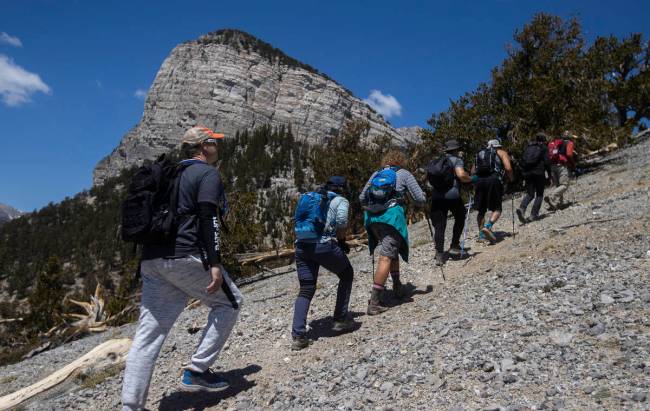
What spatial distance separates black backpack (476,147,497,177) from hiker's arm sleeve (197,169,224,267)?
22.6ft

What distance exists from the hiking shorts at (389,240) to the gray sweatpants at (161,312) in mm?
2645

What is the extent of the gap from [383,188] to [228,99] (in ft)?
504

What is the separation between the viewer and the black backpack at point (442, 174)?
25.9 ft

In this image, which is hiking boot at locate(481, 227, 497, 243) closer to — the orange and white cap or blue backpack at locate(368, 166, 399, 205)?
blue backpack at locate(368, 166, 399, 205)

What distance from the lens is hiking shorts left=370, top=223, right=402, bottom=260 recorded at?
20.8 feet

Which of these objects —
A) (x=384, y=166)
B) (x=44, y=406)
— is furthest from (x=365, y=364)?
(x=44, y=406)

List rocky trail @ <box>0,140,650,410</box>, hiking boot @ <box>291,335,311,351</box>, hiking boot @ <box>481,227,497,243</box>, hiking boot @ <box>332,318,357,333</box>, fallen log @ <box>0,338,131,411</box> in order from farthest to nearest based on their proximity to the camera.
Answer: hiking boot @ <box>481,227,497,243</box> < fallen log @ <box>0,338,131,411</box> < hiking boot @ <box>332,318,357,333</box> < hiking boot @ <box>291,335,311,351</box> < rocky trail @ <box>0,140,650,410</box>

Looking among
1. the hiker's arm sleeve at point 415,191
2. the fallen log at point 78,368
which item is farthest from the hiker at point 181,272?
the fallen log at point 78,368

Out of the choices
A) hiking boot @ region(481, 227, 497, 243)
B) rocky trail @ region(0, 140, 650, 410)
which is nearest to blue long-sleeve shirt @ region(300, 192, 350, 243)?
rocky trail @ region(0, 140, 650, 410)

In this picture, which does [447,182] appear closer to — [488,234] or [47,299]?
[488,234]

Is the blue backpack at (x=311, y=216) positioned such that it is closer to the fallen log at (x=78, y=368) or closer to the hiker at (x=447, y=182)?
the hiker at (x=447, y=182)

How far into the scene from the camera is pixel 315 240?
218 inches

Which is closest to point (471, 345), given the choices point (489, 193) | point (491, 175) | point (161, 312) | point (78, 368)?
point (161, 312)

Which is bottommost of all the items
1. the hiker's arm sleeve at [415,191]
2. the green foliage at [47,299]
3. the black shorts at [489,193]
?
the green foliage at [47,299]
